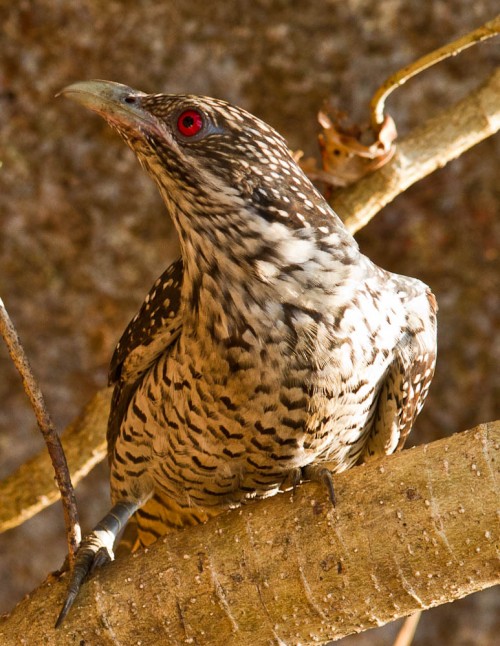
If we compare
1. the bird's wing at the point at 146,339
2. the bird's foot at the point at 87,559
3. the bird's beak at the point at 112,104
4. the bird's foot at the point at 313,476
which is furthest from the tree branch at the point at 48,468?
the bird's beak at the point at 112,104

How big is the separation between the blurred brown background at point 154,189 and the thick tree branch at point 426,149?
1.65m

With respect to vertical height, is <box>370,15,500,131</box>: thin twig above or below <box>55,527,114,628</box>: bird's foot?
above

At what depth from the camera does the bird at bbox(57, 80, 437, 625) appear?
7.34 ft

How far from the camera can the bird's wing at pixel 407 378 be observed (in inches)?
101

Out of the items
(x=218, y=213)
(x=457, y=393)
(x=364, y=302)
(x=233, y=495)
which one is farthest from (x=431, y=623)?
(x=218, y=213)

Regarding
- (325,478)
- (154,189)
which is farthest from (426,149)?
(154,189)

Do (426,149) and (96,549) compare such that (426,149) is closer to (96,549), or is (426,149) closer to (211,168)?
(211,168)

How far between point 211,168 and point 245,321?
16.0 inches

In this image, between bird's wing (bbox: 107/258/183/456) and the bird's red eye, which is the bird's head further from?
bird's wing (bbox: 107/258/183/456)

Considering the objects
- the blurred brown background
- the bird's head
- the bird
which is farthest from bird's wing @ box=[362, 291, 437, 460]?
the blurred brown background

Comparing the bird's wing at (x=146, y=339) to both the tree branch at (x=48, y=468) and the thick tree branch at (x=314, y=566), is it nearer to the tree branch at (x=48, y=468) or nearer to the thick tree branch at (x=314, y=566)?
the tree branch at (x=48, y=468)

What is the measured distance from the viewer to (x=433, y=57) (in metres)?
2.97

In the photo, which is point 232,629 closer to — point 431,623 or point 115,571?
point 115,571

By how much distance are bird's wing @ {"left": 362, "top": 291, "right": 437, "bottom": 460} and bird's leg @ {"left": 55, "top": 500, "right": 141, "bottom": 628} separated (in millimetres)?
823
